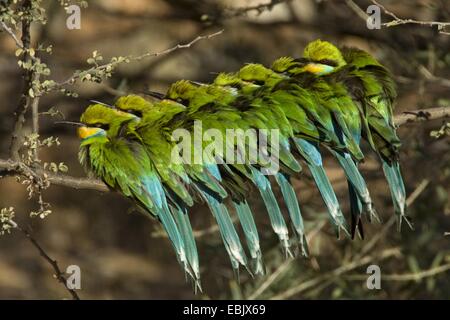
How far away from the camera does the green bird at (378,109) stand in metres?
1.92

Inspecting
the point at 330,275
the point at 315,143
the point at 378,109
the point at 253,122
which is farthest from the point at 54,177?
the point at 330,275

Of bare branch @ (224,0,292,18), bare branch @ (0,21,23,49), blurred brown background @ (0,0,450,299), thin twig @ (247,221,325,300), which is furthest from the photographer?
blurred brown background @ (0,0,450,299)

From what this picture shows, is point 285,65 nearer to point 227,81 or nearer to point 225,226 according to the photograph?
point 227,81

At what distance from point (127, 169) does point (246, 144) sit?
0.23 meters

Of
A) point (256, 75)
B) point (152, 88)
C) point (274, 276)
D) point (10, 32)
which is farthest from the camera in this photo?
point (152, 88)

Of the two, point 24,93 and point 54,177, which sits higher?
point 24,93

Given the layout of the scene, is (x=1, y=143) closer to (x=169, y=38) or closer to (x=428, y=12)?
(x=169, y=38)

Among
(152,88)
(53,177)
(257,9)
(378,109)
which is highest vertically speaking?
(152,88)

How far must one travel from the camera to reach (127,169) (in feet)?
6.16

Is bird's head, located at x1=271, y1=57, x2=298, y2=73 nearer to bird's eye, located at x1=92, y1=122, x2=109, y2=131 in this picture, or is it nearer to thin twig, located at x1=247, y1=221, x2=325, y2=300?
bird's eye, located at x1=92, y1=122, x2=109, y2=131


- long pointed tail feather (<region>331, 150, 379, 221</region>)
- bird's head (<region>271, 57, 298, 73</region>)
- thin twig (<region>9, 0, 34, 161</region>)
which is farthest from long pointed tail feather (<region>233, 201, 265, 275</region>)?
thin twig (<region>9, 0, 34, 161</region>)

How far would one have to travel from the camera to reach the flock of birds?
1.85 m
